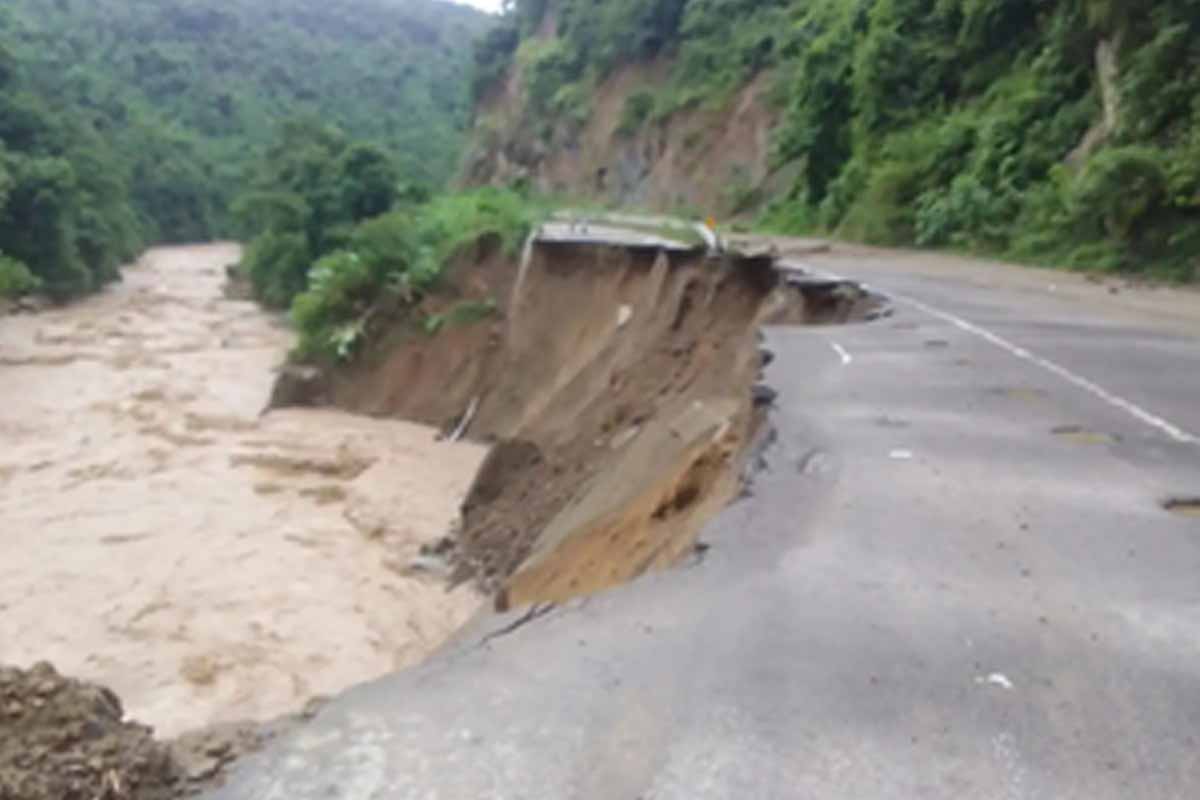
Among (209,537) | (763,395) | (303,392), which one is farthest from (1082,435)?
(303,392)

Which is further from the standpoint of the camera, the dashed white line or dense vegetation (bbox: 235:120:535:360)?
dense vegetation (bbox: 235:120:535:360)

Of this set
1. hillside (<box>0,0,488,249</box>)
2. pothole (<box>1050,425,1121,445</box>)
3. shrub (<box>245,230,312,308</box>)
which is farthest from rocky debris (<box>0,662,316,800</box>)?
hillside (<box>0,0,488,249</box>)

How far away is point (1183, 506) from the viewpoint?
609cm

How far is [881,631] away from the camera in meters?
4.48

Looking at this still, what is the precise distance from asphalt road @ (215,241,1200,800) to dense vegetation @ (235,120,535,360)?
21177 mm

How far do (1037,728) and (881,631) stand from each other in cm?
84

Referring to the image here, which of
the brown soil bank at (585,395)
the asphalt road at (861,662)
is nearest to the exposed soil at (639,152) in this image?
the brown soil bank at (585,395)

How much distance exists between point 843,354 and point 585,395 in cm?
862

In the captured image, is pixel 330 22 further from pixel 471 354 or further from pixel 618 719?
pixel 618 719

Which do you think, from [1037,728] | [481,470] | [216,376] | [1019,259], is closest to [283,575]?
[481,470]

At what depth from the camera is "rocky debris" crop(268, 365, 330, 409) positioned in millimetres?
29062

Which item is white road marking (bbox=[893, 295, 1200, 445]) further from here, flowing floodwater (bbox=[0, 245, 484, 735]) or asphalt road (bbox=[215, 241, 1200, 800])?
flowing floodwater (bbox=[0, 245, 484, 735])

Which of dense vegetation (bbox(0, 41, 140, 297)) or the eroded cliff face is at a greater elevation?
the eroded cliff face

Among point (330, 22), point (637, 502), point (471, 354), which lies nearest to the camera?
point (637, 502)
